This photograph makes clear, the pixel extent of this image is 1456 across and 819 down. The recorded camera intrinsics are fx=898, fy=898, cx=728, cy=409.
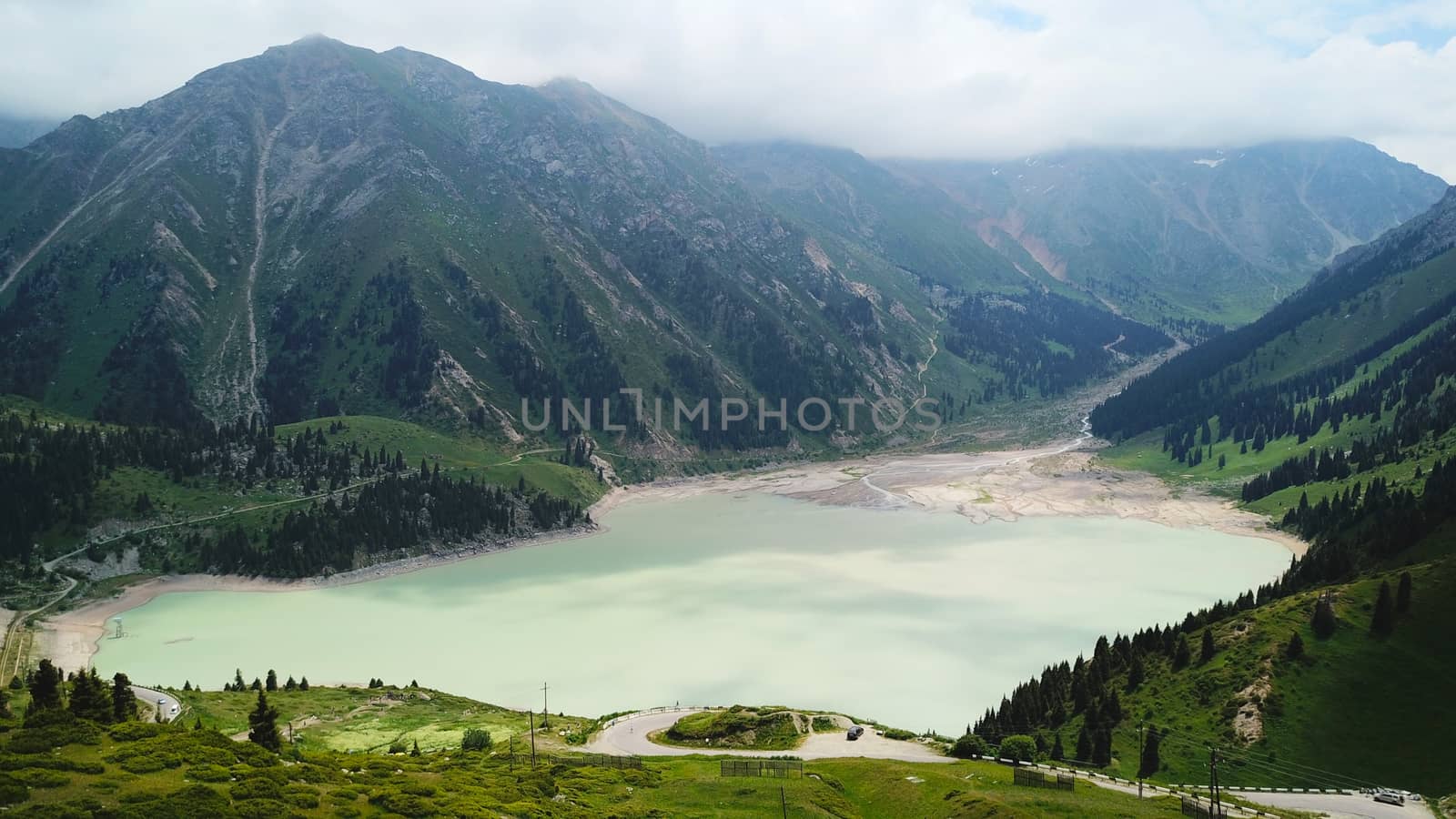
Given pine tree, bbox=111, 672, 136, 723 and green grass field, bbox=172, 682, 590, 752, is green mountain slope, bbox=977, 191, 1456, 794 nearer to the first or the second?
green grass field, bbox=172, 682, 590, 752

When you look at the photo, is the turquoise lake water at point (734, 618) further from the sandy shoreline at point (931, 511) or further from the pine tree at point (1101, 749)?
the pine tree at point (1101, 749)

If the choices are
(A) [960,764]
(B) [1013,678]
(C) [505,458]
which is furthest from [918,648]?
(C) [505,458]

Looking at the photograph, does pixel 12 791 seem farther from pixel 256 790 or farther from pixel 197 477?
pixel 197 477

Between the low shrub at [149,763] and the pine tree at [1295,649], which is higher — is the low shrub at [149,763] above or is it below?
above

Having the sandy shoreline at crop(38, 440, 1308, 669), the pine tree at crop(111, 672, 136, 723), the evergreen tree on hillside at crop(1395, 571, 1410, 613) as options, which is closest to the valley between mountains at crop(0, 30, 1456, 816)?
the evergreen tree on hillside at crop(1395, 571, 1410, 613)

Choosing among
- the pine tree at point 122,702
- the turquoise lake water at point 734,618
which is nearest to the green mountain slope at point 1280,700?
the turquoise lake water at point 734,618
